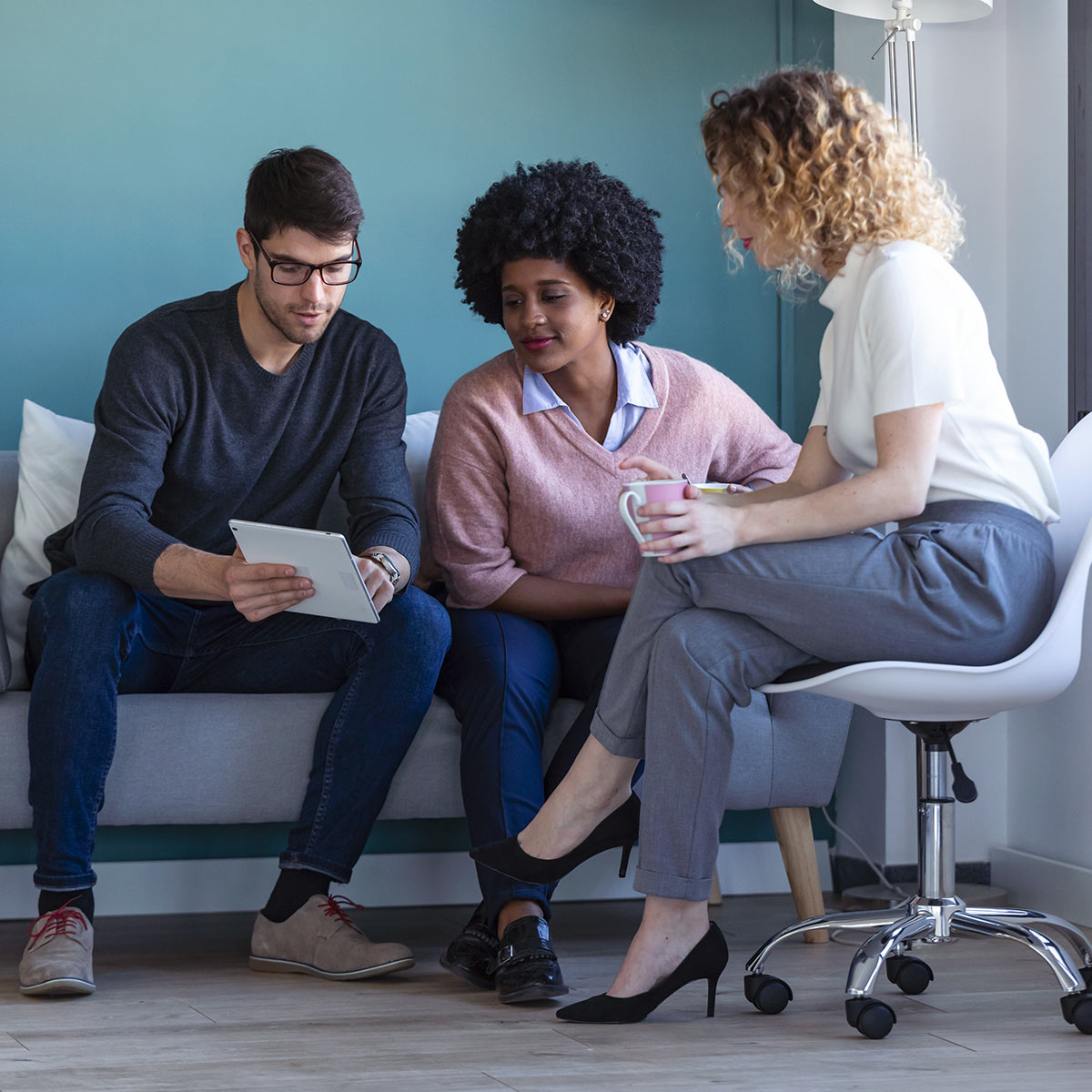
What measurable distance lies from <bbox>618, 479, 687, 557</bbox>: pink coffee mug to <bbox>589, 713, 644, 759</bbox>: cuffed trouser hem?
22 centimetres

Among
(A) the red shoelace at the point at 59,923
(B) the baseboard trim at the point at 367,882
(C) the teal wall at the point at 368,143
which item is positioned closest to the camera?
(A) the red shoelace at the point at 59,923

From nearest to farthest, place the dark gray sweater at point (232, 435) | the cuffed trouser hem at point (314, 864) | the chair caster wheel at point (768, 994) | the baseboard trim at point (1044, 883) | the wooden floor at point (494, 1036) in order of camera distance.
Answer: the wooden floor at point (494, 1036)
the chair caster wheel at point (768, 994)
the cuffed trouser hem at point (314, 864)
the dark gray sweater at point (232, 435)
the baseboard trim at point (1044, 883)

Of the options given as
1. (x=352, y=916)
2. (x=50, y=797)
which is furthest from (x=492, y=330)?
(x=50, y=797)

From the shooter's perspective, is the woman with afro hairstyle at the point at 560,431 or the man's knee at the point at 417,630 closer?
the man's knee at the point at 417,630

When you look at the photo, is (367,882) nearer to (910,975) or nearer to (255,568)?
(255,568)

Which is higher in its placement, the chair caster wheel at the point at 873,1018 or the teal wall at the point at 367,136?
the teal wall at the point at 367,136

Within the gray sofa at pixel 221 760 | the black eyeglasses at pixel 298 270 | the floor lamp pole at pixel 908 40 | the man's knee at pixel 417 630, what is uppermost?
the floor lamp pole at pixel 908 40

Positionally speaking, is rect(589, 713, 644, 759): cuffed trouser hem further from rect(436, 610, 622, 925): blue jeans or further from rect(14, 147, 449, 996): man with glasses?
rect(14, 147, 449, 996): man with glasses

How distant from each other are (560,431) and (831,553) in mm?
754

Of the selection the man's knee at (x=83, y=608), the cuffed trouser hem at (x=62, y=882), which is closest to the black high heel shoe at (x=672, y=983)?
the cuffed trouser hem at (x=62, y=882)

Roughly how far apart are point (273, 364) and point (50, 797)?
729 mm

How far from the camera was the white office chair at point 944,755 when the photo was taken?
1.60 metres

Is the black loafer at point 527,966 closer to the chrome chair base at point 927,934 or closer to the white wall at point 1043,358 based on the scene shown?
the chrome chair base at point 927,934

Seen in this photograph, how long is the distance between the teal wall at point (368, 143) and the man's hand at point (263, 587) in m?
0.81
